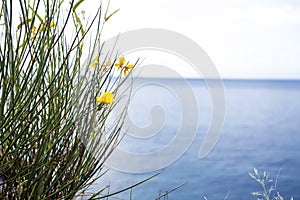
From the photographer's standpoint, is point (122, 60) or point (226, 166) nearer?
point (122, 60)

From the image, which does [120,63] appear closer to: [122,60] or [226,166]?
[122,60]

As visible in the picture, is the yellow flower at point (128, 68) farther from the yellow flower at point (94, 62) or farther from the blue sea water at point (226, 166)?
the blue sea water at point (226, 166)

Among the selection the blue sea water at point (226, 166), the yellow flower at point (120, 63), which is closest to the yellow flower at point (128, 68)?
the yellow flower at point (120, 63)

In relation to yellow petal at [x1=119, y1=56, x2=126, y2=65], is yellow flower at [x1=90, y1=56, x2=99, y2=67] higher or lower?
lower

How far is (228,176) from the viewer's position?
11.6 meters

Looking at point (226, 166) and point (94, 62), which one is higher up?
point (94, 62)

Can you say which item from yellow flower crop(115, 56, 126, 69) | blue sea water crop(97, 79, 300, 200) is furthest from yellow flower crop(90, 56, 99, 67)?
blue sea water crop(97, 79, 300, 200)

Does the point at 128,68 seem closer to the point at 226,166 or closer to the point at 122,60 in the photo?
the point at 122,60

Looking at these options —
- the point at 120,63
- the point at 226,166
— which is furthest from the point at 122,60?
the point at 226,166

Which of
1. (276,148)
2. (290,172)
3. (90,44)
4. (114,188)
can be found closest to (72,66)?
(90,44)

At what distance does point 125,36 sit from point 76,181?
50 centimetres

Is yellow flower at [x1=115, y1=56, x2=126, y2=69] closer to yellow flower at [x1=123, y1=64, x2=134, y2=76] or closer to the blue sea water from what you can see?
yellow flower at [x1=123, y1=64, x2=134, y2=76]

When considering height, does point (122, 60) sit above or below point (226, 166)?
above

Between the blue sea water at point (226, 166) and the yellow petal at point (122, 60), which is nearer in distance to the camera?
the yellow petal at point (122, 60)
